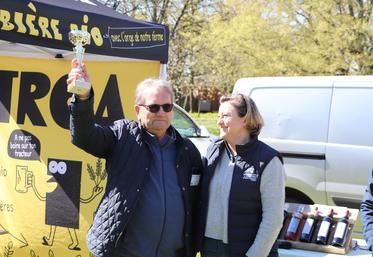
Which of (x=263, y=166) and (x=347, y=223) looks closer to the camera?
(x=263, y=166)

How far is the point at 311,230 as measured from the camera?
357 cm

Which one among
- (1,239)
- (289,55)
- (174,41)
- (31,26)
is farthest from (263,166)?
(174,41)

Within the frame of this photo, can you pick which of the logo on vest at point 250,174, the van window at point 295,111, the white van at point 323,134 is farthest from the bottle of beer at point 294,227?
the van window at point 295,111

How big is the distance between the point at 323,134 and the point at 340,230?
2.27 metres

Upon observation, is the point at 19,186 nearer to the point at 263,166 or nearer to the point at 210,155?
the point at 210,155

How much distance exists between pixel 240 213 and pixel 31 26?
1911mm

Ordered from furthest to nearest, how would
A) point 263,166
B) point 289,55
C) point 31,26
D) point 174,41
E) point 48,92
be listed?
point 174,41 < point 289,55 < point 48,92 < point 31,26 < point 263,166

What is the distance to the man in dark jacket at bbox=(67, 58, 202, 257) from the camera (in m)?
2.44

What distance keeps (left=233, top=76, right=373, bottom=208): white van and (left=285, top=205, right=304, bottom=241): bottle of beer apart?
6.47 feet

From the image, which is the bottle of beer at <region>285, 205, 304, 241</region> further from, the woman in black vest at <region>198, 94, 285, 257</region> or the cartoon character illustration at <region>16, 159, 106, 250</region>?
the cartoon character illustration at <region>16, 159, 106, 250</region>

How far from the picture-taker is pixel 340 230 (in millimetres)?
3502

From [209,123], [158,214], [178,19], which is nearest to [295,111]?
[158,214]

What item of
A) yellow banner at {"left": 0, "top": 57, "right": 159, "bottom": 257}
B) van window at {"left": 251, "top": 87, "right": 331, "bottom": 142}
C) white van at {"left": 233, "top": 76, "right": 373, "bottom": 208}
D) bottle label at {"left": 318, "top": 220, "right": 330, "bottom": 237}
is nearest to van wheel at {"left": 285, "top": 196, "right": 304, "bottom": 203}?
white van at {"left": 233, "top": 76, "right": 373, "bottom": 208}

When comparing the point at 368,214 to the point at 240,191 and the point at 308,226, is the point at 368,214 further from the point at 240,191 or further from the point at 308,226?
the point at 308,226
